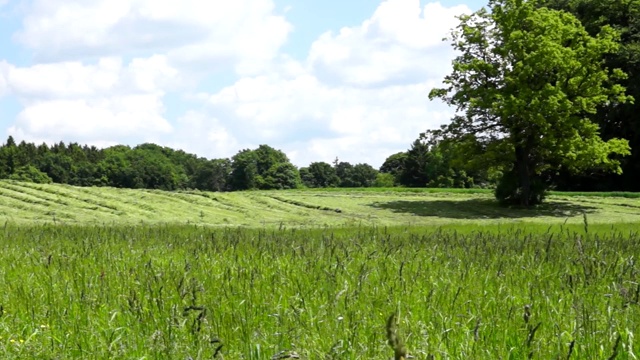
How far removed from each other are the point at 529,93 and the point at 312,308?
3444 cm

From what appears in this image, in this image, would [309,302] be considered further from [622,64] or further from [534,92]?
[622,64]

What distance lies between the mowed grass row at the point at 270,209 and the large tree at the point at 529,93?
2925mm

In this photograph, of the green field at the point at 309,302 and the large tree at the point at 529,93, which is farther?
the large tree at the point at 529,93

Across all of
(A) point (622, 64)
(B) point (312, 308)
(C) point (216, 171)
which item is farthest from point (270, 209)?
(C) point (216, 171)

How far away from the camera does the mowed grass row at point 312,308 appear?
4082 millimetres

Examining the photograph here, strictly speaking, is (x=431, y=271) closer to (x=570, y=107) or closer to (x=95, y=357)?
(x=95, y=357)

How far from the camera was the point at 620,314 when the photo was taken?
16.6ft

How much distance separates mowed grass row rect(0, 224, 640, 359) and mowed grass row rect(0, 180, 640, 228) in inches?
562

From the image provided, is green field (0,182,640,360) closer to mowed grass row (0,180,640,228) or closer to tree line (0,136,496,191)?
mowed grass row (0,180,640,228)

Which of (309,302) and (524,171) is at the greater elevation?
(524,171)

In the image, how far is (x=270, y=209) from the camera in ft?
112

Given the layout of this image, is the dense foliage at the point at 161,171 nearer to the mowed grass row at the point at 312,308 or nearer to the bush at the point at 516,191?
the bush at the point at 516,191

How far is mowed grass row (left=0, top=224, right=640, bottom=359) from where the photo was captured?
4082 millimetres

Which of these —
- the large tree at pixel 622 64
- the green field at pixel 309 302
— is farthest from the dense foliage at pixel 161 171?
the green field at pixel 309 302
